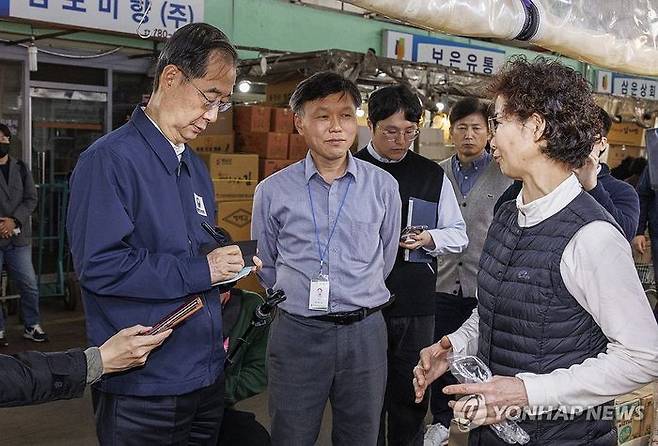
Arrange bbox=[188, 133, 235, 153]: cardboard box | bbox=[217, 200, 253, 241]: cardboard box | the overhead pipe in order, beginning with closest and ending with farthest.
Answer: the overhead pipe, bbox=[217, 200, 253, 241]: cardboard box, bbox=[188, 133, 235, 153]: cardboard box

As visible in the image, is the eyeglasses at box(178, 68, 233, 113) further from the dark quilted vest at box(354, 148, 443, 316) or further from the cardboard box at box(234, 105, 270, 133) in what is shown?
the cardboard box at box(234, 105, 270, 133)

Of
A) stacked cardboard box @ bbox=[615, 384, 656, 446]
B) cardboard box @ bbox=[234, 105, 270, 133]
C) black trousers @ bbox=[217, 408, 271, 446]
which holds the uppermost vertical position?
cardboard box @ bbox=[234, 105, 270, 133]

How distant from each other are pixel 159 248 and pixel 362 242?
0.89 metres

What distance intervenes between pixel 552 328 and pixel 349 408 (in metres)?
1.09

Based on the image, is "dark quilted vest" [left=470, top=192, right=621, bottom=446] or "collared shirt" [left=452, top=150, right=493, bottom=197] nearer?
"dark quilted vest" [left=470, top=192, right=621, bottom=446]

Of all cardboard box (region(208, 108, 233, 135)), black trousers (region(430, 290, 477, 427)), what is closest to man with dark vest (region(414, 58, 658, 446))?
black trousers (region(430, 290, 477, 427))

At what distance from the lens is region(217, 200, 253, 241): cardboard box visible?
19.9 feet

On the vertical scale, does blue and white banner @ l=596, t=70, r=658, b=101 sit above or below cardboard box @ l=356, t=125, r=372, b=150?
above

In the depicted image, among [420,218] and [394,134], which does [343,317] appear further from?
[394,134]

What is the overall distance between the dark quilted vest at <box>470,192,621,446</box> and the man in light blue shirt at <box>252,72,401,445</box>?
0.76 m

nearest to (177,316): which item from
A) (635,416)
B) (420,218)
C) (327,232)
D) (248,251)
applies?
(248,251)

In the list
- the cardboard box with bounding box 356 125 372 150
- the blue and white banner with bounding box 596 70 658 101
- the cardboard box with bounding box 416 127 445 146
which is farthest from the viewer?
the blue and white banner with bounding box 596 70 658 101

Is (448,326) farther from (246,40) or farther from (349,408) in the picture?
(246,40)

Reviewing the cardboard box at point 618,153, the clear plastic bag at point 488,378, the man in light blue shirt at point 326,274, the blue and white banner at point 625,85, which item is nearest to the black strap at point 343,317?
the man in light blue shirt at point 326,274
